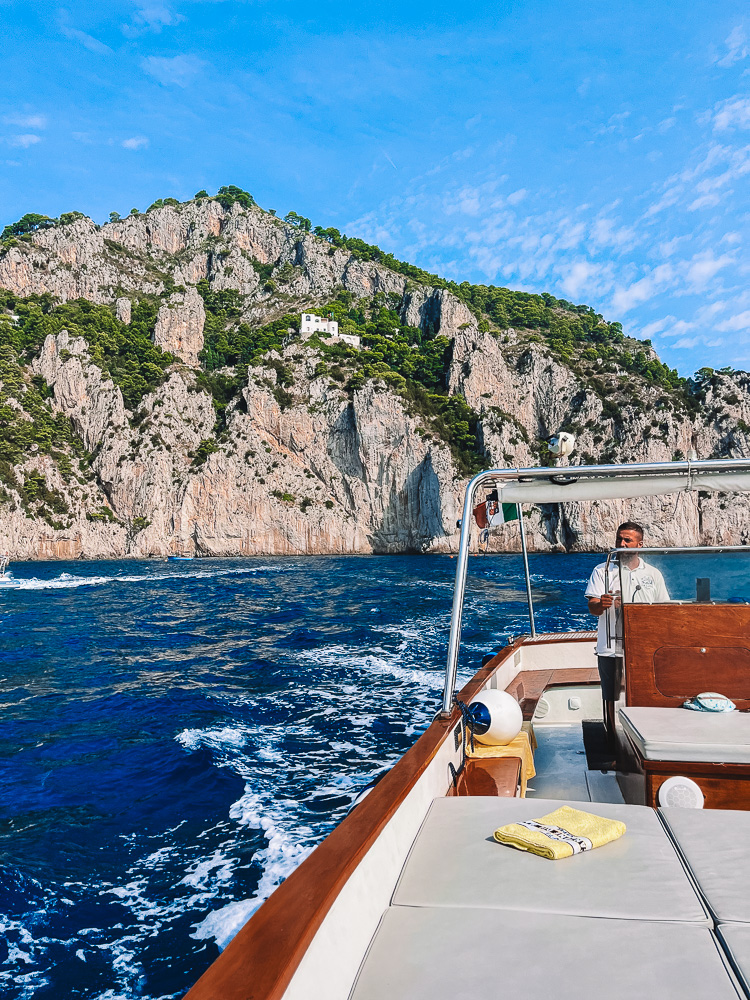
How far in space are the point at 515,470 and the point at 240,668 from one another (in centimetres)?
946

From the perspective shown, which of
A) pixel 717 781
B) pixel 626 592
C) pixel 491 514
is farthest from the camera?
pixel 626 592

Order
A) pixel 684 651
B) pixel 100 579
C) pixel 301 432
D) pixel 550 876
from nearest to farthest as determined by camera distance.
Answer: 1. pixel 550 876
2. pixel 684 651
3. pixel 100 579
4. pixel 301 432

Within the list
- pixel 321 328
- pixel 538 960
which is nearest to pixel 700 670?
pixel 538 960

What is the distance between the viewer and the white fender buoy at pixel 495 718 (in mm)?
3531

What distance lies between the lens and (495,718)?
358 centimetres

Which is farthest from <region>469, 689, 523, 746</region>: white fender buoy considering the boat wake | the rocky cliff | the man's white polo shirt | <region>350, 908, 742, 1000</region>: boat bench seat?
the rocky cliff

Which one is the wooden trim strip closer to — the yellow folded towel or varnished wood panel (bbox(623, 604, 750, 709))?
the yellow folded towel

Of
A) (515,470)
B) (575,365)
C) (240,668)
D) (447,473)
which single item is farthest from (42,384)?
(515,470)

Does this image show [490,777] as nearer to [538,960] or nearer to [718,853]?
[718,853]

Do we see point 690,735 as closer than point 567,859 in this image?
No

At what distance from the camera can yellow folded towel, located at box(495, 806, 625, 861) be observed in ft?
6.47

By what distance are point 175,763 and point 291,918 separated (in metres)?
5.78

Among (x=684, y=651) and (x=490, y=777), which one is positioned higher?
(x=684, y=651)

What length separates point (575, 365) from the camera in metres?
65.5
